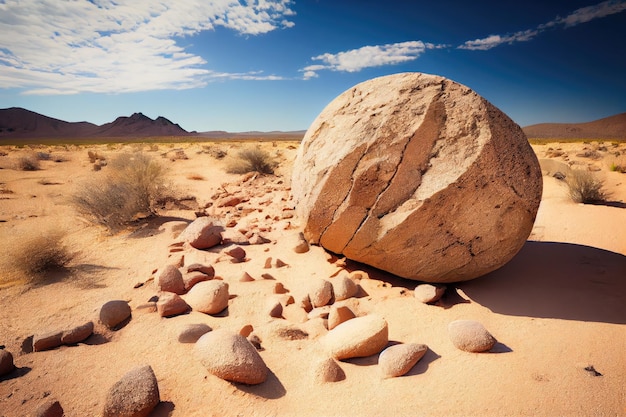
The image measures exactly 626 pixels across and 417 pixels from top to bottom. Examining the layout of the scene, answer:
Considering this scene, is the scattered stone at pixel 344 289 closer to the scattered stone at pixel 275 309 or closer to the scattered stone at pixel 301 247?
the scattered stone at pixel 275 309

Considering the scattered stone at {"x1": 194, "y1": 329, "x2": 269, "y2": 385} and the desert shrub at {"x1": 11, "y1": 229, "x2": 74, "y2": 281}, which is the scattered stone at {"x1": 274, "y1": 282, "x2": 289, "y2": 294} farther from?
the desert shrub at {"x1": 11, "y1": 229, "x2": 74, "y2": 281}

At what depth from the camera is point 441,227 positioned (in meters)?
2.80

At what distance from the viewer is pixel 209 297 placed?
284cm

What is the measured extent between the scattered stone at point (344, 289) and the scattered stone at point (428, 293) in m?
0.56

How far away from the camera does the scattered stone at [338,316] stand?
2570 mm

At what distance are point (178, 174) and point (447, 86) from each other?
8.76 meters

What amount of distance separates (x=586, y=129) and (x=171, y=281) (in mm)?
73067

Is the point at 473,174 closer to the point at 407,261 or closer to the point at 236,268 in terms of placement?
the point at 407,261

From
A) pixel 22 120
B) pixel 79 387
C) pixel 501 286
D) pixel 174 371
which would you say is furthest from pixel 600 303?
pixel 22 120

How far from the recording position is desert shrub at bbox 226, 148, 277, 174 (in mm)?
9883

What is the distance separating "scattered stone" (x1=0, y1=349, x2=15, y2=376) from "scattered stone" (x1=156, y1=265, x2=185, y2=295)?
120 centimetres

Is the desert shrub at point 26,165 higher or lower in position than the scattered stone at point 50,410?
higher

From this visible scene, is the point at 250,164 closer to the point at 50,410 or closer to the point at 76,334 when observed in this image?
the point at 76,334

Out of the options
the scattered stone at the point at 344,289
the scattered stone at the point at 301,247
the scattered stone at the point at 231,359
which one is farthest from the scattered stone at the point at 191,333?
the scattered stone at the point at 301,247
